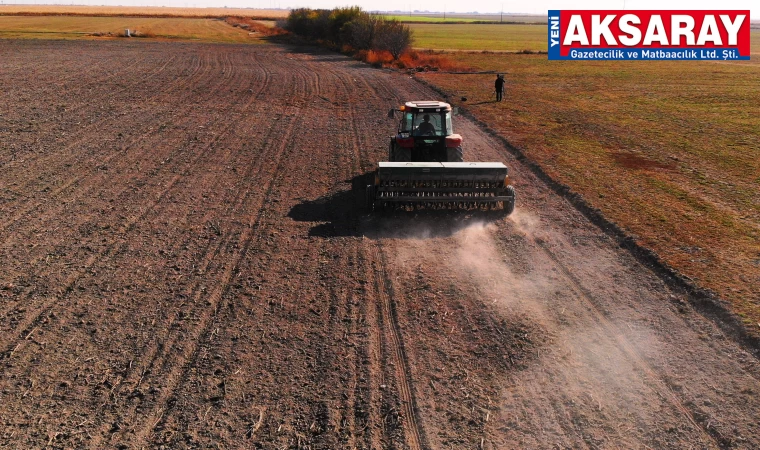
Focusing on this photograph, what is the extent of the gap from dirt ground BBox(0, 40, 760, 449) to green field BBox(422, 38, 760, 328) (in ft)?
3.97

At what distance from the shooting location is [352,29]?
5716 centimetres

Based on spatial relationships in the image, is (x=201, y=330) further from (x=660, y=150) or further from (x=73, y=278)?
(x=660, y=150)

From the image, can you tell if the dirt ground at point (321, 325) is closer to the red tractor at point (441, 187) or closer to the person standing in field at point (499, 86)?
the red tractor at point (441, 187)

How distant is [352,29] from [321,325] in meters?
51.8

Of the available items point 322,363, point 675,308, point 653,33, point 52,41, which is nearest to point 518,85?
point 675,308

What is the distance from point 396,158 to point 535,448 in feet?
29.9

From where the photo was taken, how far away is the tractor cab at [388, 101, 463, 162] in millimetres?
14430

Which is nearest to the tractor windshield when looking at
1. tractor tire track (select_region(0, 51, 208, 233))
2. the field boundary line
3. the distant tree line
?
the field boundary line

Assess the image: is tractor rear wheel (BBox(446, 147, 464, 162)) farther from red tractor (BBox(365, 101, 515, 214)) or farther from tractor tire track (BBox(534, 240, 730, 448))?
tractor tire track (BBox(534, 240, 730, 448))

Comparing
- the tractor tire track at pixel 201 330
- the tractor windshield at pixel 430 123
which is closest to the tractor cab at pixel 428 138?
the tractor windshield at pixel 430 123

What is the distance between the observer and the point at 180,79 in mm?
35156

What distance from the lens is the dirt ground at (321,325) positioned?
674cm

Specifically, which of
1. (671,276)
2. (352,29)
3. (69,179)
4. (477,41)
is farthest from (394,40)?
(671,276)

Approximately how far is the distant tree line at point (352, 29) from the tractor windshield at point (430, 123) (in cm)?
3704
